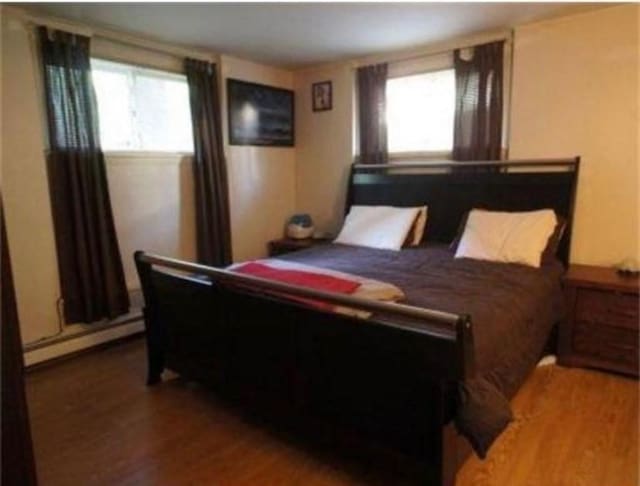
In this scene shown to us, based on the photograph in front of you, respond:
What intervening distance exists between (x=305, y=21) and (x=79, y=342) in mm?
2552

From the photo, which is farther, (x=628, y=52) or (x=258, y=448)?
(x=628, y=52)

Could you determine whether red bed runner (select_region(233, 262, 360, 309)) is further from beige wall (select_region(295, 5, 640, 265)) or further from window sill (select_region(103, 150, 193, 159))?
beige wall (select_region(295, 5, 640, 265))

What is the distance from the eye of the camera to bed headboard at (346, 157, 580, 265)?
2934 mm

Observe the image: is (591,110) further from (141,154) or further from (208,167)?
(141,154)

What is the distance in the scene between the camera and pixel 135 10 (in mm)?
2594

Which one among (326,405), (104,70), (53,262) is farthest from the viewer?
(104,70)

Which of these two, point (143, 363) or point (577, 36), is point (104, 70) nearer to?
point (143, 363)

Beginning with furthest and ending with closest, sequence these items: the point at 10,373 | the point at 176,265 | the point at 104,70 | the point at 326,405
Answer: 1. the point at 104,70
2. the point at 176,265
3. the point at 326,405
4. the point at 10,373

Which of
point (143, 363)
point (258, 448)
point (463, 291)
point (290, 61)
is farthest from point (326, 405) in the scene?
point (290, 61)

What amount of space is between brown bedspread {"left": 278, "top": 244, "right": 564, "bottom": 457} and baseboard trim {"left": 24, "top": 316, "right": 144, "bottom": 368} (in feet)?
4.25

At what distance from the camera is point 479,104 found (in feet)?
10.5

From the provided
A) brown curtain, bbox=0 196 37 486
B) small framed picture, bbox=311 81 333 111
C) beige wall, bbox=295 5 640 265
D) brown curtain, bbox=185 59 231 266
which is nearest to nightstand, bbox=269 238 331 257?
brown curtain, bbox=185 59 231 266

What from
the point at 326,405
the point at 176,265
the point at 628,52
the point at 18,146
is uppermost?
the point at 628,52

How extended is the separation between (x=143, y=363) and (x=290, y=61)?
269cm
